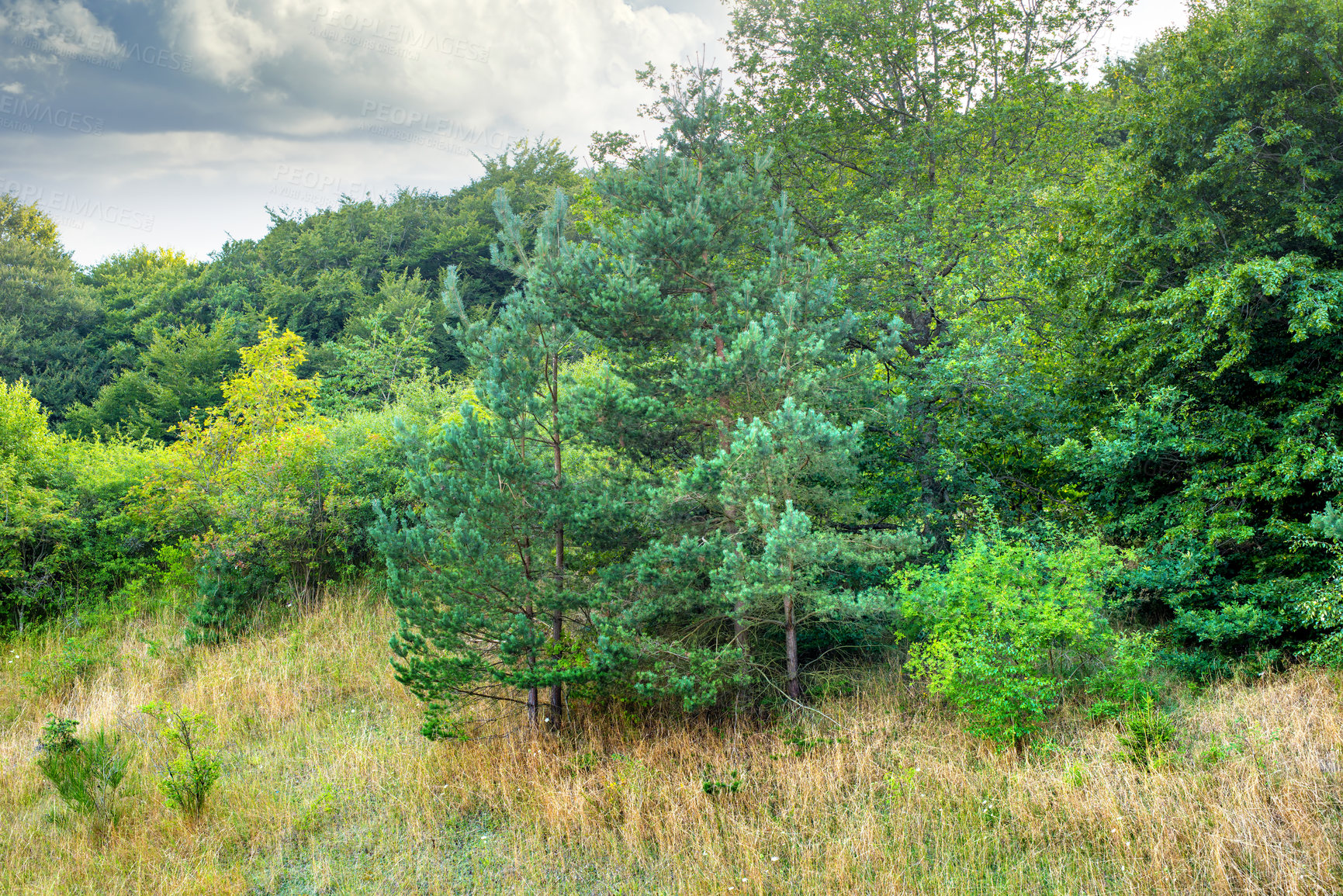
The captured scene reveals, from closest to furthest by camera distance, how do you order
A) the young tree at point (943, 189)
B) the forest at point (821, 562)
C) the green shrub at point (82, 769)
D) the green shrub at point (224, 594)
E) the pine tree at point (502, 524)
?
the forest at point (821, 562)
the green shrub at point (82, 769)
the pine tree at point (502, 524)
the young tree at point (943, 189)
the green shrub at point (224, 594)

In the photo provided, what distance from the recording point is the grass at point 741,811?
4.41 metres

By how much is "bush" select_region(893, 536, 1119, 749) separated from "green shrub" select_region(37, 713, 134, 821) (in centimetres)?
A: 736

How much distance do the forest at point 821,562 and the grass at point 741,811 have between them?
41mm

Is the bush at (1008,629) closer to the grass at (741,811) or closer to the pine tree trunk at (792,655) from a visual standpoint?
the grass at (741,811)

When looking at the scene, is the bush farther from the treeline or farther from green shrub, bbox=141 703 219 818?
green shrub, bbox=141 703 219 818

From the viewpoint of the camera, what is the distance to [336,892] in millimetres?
4945

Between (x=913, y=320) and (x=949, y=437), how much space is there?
2.72 metres

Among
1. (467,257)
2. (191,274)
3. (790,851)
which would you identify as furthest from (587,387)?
(191,274)

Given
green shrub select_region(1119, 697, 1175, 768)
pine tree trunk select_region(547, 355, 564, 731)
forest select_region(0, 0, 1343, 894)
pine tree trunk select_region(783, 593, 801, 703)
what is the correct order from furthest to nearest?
pine tree trunk select_region(547, 355, 564, 731) → pine tree trunk select_region(783, 593, 801, 703) → green shrub select_region(1119, 697, 1175, 768) → forest select_region(0, 0, 1343, 894)

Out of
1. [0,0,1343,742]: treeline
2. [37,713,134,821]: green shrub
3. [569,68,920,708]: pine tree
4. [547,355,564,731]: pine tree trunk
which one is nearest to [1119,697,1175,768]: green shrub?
[0,0,1343,742]: treeline

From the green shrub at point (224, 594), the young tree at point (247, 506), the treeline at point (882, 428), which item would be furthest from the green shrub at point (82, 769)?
the young tree at point (247, 506)

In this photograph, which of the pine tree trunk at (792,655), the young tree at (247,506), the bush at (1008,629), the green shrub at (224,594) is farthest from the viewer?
the young tree at (247,506)

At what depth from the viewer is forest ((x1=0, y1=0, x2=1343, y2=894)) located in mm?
5184

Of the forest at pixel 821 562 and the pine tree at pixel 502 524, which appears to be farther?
the pine tree at pixel 502 524
